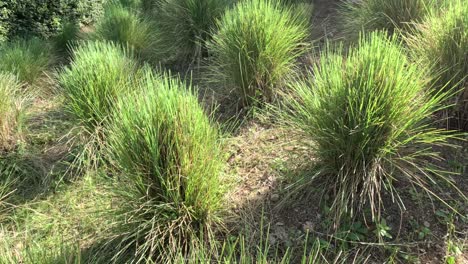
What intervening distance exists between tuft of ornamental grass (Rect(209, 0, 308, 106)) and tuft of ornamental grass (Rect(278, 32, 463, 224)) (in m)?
1.03

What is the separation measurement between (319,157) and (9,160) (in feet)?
8.25

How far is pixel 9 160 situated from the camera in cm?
327

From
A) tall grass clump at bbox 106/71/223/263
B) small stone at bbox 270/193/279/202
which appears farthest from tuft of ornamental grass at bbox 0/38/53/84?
small stone at bbox 270/193/279/202

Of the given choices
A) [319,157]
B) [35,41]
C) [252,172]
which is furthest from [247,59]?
[35,41]

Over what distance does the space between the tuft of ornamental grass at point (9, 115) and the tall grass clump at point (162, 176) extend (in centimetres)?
167

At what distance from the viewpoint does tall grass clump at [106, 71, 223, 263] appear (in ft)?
6.91

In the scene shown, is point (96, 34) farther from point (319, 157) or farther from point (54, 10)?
point (319, 157)

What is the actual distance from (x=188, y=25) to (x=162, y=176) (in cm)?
297

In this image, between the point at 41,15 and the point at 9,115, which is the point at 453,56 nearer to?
the point at 9,115

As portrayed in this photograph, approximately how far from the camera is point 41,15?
6344mm

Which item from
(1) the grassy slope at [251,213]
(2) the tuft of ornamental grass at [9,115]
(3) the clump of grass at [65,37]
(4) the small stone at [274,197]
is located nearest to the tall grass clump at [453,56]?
(1) the grassy slope at [251,213]

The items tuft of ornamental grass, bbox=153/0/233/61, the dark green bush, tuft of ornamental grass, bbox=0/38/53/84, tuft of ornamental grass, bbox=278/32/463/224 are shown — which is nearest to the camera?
tuft of ornamental grass, bbox=278/32/463/224

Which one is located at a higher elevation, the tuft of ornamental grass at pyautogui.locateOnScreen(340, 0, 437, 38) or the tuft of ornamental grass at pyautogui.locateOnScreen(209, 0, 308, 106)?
the tuft of ornamental grass at pyautogui.locateOnScreen(340, 0, 437, 38)

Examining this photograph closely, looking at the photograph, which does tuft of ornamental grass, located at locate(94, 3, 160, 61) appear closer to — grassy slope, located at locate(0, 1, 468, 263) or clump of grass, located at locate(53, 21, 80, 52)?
clump of grass, located at locate(53, 21, 80, 52)
